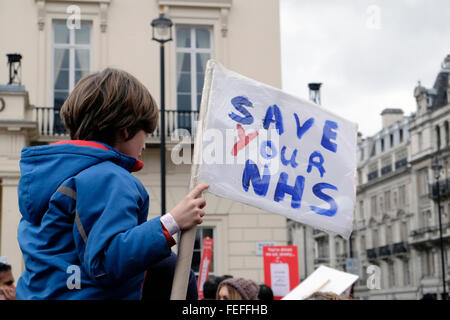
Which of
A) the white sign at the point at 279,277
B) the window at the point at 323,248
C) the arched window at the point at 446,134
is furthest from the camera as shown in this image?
the window at the point at 323,248

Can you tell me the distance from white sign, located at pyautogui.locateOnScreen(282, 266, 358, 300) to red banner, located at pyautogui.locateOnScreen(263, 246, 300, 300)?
7.34 meters

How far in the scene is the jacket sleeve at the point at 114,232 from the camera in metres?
1.99

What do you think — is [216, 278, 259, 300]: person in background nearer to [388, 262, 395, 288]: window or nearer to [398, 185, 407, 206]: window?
[398, 185, 407, 206]: window

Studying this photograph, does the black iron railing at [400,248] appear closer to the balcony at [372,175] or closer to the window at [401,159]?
Result: the window at [401,159]

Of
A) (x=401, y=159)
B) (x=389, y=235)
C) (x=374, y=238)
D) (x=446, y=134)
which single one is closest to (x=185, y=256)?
(x=446, y=134)

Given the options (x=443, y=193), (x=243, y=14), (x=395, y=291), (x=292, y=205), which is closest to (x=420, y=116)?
(x=443, y=193)

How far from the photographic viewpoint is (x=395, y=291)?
275 feet

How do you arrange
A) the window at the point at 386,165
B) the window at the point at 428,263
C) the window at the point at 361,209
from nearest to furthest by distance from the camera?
the window at the point at 428,263
the window at the point at 386,165
the window at the point at 361,209

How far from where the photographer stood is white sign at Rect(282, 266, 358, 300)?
4617 mm

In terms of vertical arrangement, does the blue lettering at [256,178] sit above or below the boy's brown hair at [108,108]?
below

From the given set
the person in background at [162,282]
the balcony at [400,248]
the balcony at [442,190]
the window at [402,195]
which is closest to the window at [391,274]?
the balcony at [400,248]

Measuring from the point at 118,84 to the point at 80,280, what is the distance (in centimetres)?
56

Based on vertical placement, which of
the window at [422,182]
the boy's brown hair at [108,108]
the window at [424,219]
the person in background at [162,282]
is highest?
the window at [422,182]
